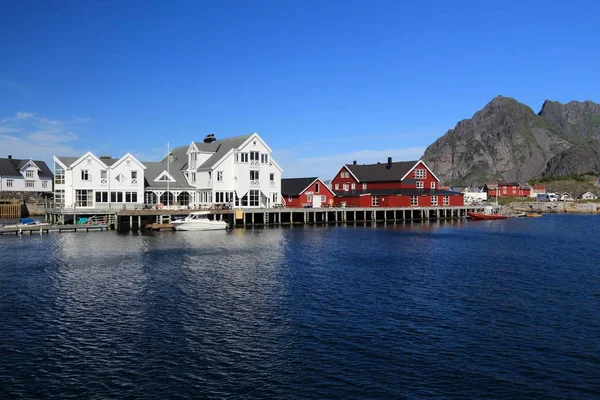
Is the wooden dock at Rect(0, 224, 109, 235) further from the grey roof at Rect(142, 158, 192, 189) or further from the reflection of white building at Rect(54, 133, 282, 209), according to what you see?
the grey roof at Rect(142, 158, 192, 189)

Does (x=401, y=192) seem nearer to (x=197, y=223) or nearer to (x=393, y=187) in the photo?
(x=393, y=187)

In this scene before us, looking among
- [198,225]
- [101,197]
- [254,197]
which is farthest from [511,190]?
[101,197]

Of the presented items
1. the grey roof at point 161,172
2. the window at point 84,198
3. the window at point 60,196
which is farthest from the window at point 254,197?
the window at point 60,196

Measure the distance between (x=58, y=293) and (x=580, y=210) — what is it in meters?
140

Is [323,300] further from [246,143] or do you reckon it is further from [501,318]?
[246,143]

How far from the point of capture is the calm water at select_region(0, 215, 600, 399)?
17.3 meters

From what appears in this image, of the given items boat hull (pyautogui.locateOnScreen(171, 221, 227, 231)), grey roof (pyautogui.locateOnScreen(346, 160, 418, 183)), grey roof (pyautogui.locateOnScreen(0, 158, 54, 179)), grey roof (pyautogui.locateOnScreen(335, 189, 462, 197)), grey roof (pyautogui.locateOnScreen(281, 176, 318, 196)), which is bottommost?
boat hull (pyautogui.locateOnScreen(171, 221, 227, 231))

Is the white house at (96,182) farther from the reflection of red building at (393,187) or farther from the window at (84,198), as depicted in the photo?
the reflection of red building at (393,187)

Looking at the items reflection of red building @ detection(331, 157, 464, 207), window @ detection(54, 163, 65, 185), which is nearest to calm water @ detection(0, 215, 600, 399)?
window @ detection(54, 163, 65, 185)

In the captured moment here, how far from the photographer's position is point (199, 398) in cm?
1625

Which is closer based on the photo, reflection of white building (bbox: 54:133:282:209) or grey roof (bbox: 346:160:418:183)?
reflection of white building (bbox: 54:133:282:209)

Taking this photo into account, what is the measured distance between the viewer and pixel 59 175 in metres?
67.3

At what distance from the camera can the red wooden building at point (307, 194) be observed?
84125mm

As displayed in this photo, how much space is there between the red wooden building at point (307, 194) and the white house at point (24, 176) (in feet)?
174
